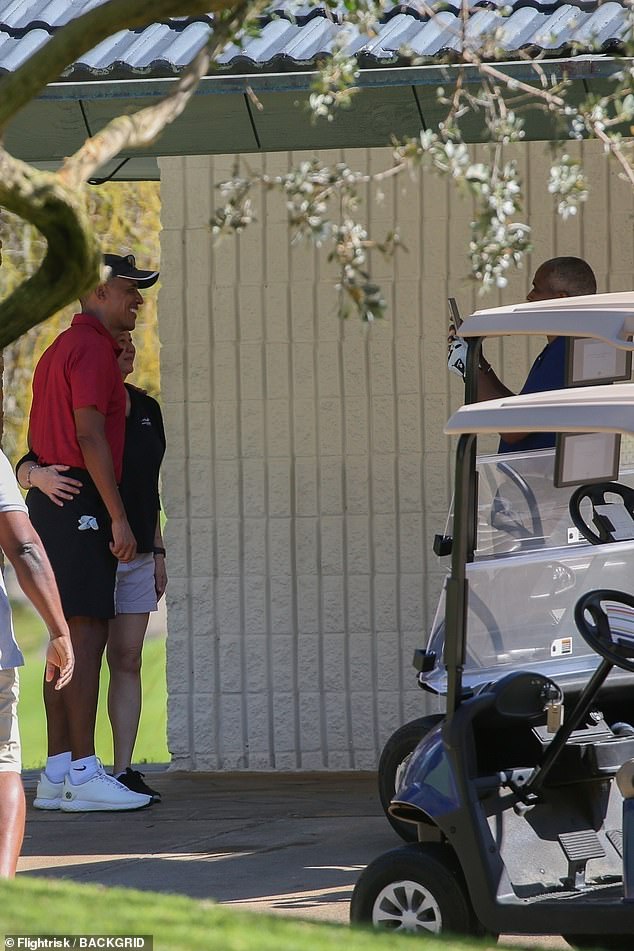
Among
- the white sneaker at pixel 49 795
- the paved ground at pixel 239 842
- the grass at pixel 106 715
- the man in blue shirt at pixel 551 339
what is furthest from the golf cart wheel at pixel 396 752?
the grass at pixel 106 715

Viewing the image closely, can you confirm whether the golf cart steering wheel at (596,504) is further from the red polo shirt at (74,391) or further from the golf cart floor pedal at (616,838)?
the red polo shirt at (74,391)

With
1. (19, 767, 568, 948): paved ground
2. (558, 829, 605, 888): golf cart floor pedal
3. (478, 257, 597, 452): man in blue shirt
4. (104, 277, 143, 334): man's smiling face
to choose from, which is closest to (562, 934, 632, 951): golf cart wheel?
(558, 829, 605, 888): golf cart floor pedal

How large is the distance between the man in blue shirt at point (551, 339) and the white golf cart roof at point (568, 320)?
2.23 feet

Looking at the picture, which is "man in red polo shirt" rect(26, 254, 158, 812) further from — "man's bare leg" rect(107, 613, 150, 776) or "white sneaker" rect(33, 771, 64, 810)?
"man's bare leg" rect(107, 613, 150, 776)

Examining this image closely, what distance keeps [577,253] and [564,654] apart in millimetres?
3286

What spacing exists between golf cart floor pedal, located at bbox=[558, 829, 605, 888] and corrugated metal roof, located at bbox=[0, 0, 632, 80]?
265 centimetres

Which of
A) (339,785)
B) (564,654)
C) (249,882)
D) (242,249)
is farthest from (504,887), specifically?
(242,249)

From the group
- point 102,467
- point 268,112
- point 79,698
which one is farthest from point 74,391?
point 268,112

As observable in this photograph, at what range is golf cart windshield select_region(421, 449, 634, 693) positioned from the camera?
4754 mm

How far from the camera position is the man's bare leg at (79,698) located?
271 inches

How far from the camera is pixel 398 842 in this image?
6262mm

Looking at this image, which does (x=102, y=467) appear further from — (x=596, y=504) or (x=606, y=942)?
(x=606, y=942)

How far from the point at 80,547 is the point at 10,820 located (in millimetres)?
2209

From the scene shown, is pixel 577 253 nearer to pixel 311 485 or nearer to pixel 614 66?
pixel 311 485
